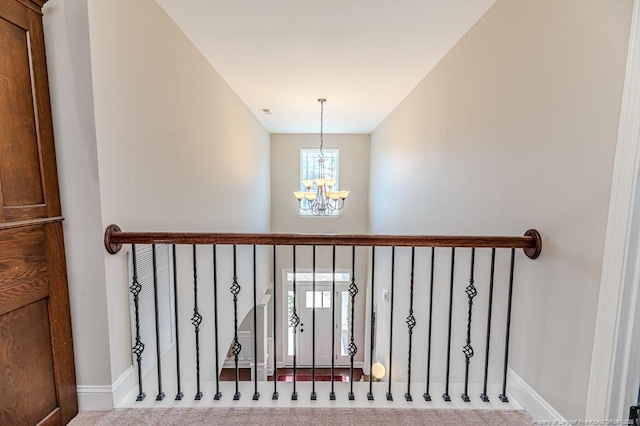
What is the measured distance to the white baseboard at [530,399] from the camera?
143 centimetres

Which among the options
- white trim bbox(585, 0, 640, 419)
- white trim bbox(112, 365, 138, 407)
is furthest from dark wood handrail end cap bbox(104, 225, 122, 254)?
white trim bbox(585, 0, 640, 419)

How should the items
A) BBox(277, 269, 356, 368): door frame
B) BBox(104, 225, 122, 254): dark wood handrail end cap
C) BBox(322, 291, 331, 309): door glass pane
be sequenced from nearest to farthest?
BBox(104, 225, 122, 254): dark wood handrail end cap
BBox(277, 269, 356, 368): door frame
BBox(322, 291, 331, 309): door glass pane

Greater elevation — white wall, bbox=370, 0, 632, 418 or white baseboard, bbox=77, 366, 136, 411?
white wall, bbox=370, 0, 632, 418

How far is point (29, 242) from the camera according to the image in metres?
1.32

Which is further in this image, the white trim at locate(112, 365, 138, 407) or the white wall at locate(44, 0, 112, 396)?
the white trim at locate(112, 365, 138, 407)

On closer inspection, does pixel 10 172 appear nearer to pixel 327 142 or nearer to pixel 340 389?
pixel 340 389

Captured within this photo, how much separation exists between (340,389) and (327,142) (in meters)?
5.74

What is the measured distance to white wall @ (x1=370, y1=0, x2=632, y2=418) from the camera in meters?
1.17

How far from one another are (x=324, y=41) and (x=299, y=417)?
263 cm

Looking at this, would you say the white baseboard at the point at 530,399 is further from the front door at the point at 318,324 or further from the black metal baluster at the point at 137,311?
the front door at the point at 318,324

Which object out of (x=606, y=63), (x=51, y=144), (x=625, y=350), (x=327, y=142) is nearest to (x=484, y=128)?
(x=606, y=63)

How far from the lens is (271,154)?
6.84m

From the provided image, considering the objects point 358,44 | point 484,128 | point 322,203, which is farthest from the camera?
point 322,203

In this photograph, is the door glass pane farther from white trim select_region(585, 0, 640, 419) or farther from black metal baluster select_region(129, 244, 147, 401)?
white trim select_region(585, 0, 640, 419)
